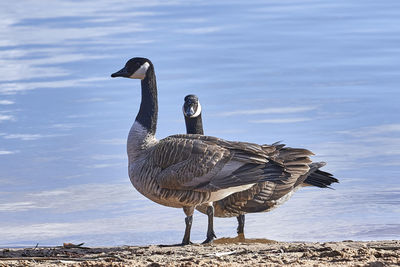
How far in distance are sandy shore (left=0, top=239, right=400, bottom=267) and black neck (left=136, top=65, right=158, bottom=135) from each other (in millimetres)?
1886

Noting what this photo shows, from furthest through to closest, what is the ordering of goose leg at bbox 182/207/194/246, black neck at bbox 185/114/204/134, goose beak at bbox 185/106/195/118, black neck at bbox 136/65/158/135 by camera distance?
black neck at bbox 185/114/204/134 → goose beak at bbox 185/106/195/118 → black neck at bbox 136/65/158/135 → goose leg at bbox 182/207/194/246

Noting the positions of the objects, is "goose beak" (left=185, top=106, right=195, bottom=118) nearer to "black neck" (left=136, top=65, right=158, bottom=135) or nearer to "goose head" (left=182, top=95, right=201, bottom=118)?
"goose head" (left=182, top=95, right=201, bottom=118)

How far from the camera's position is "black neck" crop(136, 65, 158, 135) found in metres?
10.4

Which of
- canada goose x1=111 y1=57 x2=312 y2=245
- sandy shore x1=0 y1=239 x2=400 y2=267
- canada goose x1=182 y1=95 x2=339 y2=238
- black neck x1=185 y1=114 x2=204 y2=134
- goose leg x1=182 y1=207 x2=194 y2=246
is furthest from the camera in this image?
black neck x1=185 y1=114 x2=204 y2=134

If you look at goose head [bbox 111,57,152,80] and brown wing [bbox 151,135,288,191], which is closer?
brown wing [bbox 151,135,288,191]

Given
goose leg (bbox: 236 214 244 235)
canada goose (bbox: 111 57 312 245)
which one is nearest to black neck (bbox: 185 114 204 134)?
canada goose (bbox: 111 57 312 245)

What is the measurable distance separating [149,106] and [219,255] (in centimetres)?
317

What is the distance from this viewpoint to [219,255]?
784 cm

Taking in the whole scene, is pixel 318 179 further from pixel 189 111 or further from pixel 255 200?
pixel 189 111

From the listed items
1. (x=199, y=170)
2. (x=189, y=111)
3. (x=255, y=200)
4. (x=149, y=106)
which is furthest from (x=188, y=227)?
(x=189, y=111)

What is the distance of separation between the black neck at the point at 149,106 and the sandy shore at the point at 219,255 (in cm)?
189

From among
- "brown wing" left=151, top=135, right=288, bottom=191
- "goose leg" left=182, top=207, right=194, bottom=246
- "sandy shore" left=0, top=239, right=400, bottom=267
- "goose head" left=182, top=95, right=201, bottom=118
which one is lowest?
"sandy shore" left=0, top=239, right=400, bottom=267

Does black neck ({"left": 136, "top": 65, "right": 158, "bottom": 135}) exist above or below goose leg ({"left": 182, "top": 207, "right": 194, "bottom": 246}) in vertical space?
above

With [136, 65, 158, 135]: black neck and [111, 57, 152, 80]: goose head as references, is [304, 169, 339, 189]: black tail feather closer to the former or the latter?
[136, 65, 158, 135]: black neck
